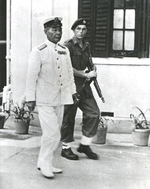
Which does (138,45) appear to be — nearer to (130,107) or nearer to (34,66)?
(130,107)

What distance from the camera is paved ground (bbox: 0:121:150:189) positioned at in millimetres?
6277

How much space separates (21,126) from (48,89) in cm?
287

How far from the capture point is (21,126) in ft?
30.7

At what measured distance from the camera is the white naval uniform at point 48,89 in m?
6.54

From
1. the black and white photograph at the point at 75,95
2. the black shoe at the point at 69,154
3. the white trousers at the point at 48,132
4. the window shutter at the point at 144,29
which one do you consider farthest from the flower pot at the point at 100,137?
the white trousers at the point at 48,132

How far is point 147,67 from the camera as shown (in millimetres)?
9836

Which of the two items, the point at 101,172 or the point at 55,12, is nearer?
the point at 101,172

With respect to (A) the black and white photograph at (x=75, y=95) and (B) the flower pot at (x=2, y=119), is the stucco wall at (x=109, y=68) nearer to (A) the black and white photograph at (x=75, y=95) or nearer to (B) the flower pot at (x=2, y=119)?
(A) the black and white photograph at (x=75, y=95)

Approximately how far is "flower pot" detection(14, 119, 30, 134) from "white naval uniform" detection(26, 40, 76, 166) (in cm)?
266

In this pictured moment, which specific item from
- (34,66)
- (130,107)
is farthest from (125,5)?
(34,66)

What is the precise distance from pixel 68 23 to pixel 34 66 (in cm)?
357

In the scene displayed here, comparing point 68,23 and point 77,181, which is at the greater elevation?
point 68,23

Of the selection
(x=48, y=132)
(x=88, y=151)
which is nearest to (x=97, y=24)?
(x=88, y=151)

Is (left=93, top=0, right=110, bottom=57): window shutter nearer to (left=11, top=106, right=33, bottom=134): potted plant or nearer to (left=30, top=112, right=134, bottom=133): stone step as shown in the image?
(left=30, top=112, right=134, bottom=133): stone step
